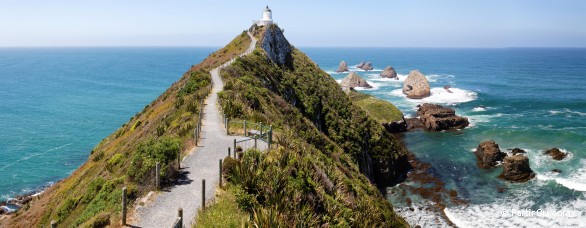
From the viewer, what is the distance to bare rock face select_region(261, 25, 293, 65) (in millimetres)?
62969

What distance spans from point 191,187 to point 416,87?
91.7 metres

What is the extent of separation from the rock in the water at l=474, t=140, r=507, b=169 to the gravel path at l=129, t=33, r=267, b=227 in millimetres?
34782

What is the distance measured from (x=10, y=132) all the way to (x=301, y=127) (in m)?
61.5

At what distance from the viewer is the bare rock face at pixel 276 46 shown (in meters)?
63.0

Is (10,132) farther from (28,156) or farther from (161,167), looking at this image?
(161,167)

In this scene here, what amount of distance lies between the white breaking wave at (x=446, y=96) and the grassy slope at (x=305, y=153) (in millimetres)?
40043

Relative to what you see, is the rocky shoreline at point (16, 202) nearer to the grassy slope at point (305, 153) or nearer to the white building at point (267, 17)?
the grassy slope at point (305, 153)

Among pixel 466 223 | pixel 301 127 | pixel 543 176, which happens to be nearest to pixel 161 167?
pixel 301 127

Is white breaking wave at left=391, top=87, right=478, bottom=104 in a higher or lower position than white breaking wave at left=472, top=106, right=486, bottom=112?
higher

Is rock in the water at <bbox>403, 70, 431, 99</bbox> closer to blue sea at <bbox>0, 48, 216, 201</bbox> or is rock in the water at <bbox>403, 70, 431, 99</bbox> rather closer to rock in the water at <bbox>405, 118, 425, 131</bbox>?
rock in the water at <bbox>405, 118, 425, 131</bbox>

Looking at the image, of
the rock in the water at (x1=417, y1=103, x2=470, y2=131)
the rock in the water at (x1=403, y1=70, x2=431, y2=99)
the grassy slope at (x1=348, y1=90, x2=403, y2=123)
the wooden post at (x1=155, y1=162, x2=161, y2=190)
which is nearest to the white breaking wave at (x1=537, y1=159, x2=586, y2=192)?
the rock in the water at (x1=417, y1=103, x2=470, y2=131)

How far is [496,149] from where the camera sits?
161 ft

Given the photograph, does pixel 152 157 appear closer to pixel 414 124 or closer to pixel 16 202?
pixel 16 202

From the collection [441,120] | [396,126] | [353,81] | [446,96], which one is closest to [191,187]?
[396,126]
